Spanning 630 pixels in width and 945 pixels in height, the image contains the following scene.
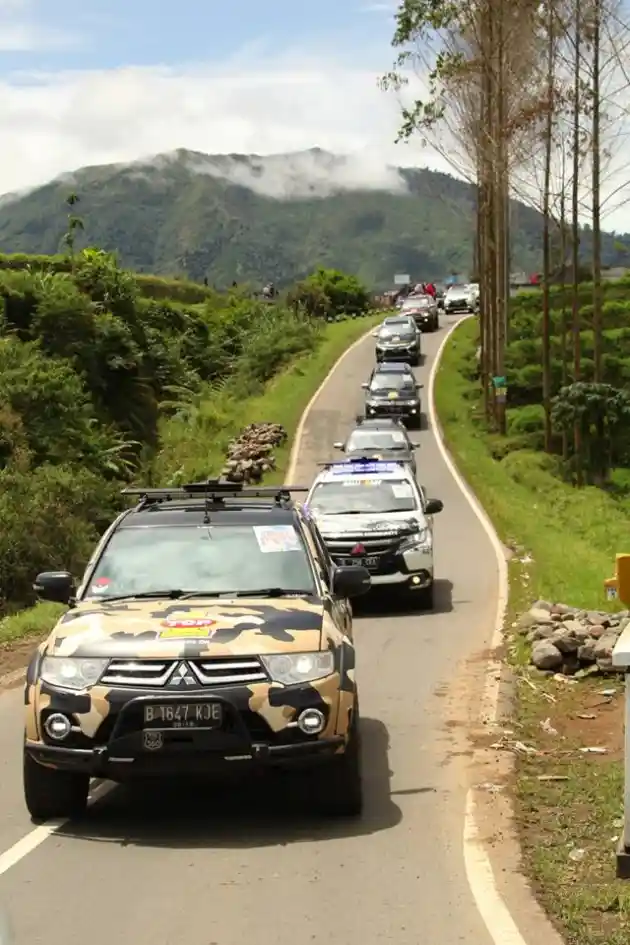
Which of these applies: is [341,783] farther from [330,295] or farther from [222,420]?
[330,295]

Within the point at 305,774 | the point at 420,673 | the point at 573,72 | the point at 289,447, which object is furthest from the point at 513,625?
the point at 289,447

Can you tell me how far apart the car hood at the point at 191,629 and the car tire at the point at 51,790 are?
685 mm

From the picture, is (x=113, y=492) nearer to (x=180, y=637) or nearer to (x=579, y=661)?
(x=579, y=661)

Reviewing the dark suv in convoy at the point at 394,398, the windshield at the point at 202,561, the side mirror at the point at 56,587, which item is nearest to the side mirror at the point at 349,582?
the windshield at the point at 202,561

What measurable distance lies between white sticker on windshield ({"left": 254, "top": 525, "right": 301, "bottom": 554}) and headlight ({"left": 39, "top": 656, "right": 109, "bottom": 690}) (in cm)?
183

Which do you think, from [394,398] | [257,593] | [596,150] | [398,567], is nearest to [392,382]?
[394,398]

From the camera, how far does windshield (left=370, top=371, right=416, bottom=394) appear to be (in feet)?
154

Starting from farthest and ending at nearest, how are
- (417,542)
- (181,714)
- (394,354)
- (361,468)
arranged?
1. (394,354)
2. (361,468)
3. (417,542)
4. (181,714)

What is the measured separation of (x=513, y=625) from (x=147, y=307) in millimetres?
47597

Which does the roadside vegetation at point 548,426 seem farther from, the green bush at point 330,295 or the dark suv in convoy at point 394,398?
the green bush at point 330,295

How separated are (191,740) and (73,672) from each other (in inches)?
31.1

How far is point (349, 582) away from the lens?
29.8 feet

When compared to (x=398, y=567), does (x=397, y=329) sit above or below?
above

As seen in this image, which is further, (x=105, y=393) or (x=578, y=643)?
(x=105, y=393)
